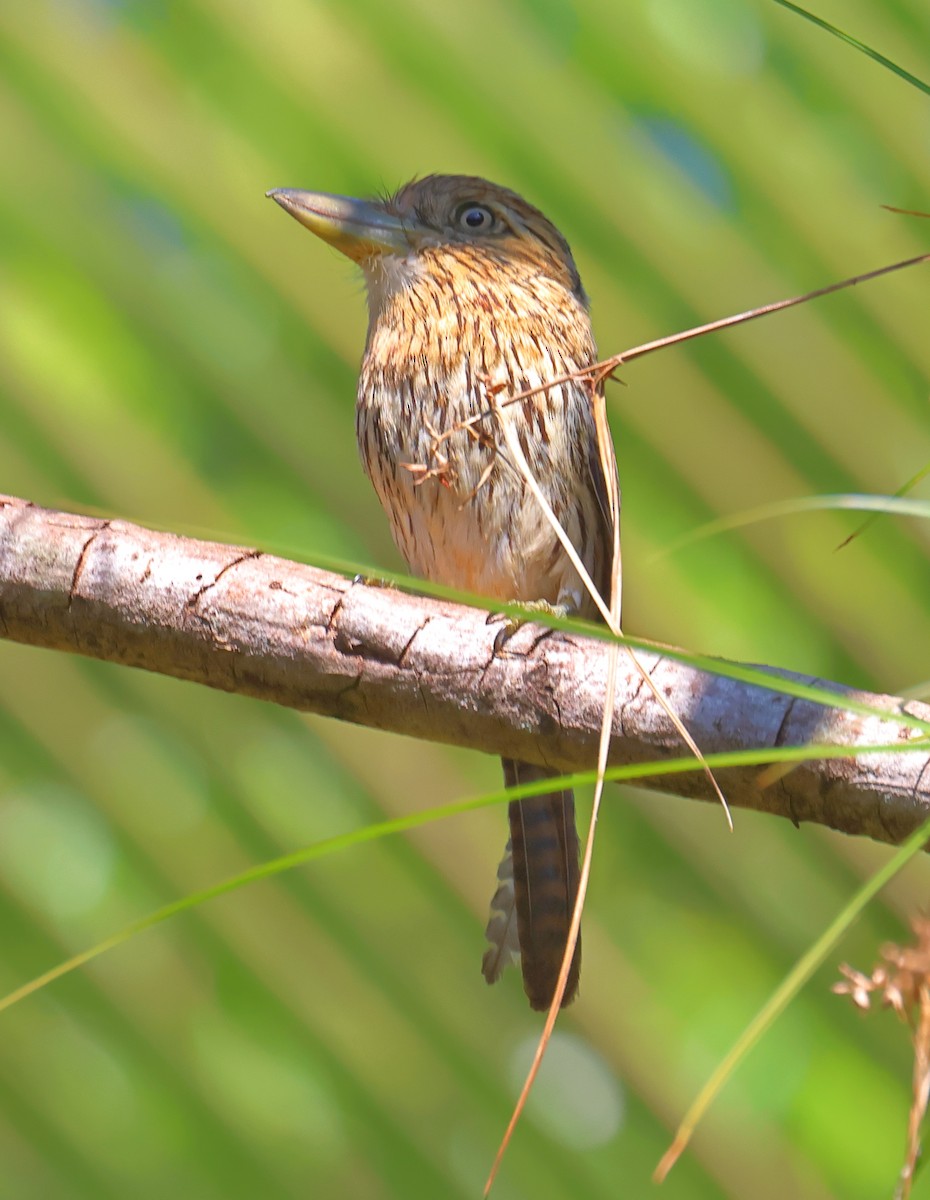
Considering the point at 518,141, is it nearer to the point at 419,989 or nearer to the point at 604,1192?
the point at 419,989

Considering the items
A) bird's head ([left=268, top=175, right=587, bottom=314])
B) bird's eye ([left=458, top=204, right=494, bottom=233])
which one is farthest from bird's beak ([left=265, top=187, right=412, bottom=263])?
bird's eye ([left=458, top=204, right=494, bottom=233])

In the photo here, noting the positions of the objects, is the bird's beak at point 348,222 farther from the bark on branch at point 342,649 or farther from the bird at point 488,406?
the bark on branch at point 342,649

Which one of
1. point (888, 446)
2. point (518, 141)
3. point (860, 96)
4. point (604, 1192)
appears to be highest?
point (860, 96)

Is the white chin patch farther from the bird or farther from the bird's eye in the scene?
the bird's eye

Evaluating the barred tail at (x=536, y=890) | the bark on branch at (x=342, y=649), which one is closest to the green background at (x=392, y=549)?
the barred tail at (x=536, y=890)

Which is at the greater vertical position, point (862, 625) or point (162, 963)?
point (862, 625)

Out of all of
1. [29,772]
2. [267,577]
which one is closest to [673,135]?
[267,577]
